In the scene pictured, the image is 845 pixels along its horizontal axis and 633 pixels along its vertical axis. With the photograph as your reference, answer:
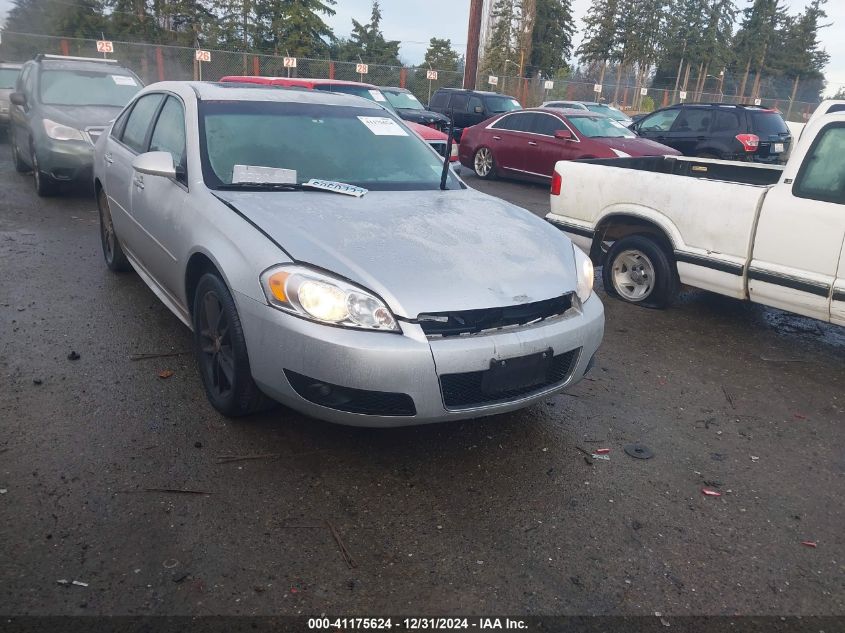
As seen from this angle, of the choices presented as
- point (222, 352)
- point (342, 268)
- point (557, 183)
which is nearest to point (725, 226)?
point (557, 183)

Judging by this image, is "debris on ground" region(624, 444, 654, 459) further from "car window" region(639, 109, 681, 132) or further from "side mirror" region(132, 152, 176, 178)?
"car window" region(639, 109, 681, 132)

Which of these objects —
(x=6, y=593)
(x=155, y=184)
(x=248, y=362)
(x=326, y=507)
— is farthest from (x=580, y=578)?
(x=155, y=184)

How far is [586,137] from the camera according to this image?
1180cm

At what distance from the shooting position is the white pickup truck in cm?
449

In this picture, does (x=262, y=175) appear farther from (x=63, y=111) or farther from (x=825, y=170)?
(x=63, y=111)

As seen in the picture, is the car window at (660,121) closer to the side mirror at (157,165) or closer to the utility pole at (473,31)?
the utility pole at (473,31)

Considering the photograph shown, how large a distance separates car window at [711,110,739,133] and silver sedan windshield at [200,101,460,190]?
10.6 m

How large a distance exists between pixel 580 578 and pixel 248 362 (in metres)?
1.69

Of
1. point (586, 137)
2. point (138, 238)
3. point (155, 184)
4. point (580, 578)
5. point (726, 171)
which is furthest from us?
point (586, 137)

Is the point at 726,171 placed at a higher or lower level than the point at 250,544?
higher

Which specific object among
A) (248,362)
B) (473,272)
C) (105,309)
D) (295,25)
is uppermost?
(295,25)

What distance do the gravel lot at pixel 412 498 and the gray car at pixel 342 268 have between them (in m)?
0.35

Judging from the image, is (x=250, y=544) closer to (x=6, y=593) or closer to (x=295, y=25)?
(x=6, y=593)

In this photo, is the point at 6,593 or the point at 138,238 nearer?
the point at 6,593
